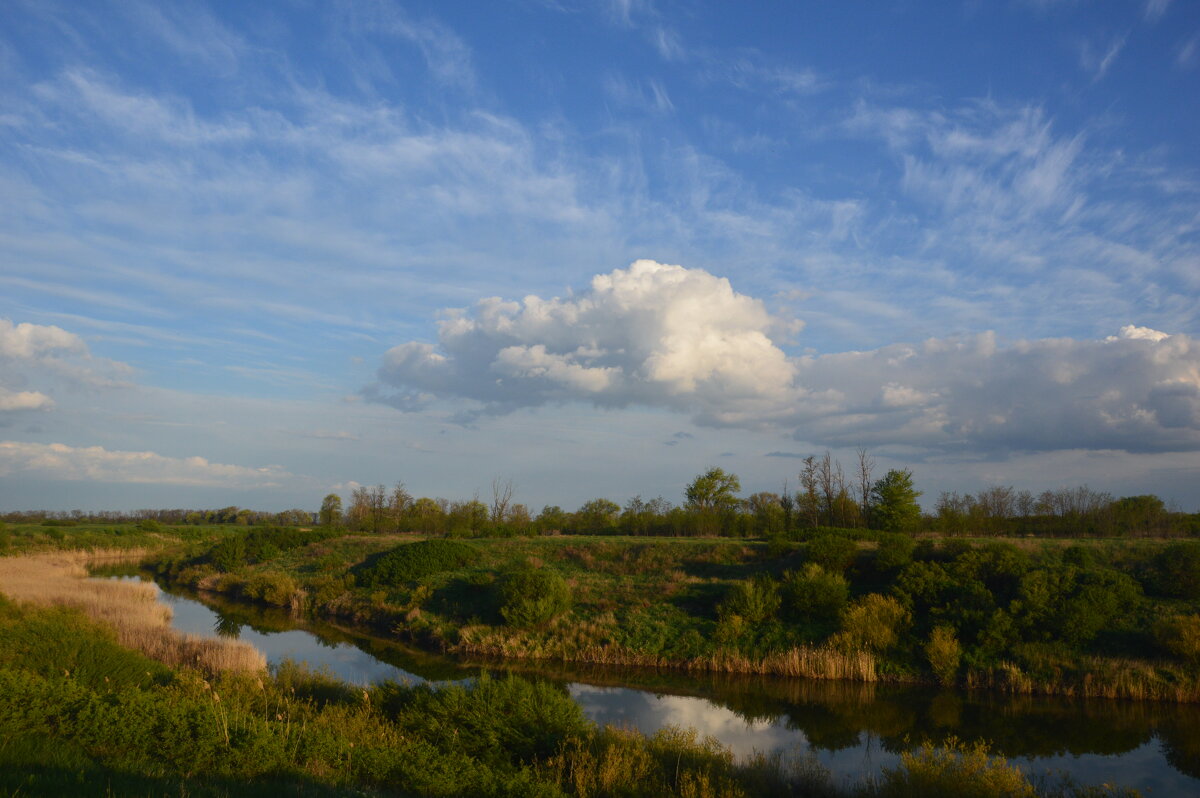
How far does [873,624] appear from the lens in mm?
22453

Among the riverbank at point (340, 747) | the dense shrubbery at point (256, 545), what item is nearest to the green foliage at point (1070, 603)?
the riverbank at point (340, 747)

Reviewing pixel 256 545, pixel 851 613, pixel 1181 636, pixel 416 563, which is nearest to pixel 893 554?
pixel 851 613

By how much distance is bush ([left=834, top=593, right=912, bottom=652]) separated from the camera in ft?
72.2

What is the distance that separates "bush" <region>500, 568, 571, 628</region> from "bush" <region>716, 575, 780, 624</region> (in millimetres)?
6215

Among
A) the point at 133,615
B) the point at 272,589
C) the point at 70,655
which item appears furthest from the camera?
the point at 272,589

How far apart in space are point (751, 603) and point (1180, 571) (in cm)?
1444

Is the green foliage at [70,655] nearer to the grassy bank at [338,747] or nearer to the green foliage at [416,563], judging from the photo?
the grassy bank at [338,747]

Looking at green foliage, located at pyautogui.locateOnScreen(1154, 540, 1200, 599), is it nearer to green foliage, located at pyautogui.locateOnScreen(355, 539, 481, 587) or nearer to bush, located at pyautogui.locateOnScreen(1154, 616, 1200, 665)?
bush, located at pyautogui.locateOnScreen(1154, 616, 1200, 665)

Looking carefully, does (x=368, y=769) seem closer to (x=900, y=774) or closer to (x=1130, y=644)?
(x=900, y=774)

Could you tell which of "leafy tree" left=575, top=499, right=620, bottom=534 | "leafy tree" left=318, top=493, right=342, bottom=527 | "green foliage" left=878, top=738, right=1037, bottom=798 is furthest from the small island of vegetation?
"leafy tree" left=318, top=493, right=342, bottom=527

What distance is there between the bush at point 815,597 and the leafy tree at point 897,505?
70.7ft

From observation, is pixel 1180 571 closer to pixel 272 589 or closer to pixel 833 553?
pixel 833 553

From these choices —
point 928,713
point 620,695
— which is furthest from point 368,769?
point 928,713

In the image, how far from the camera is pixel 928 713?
17812 mm
